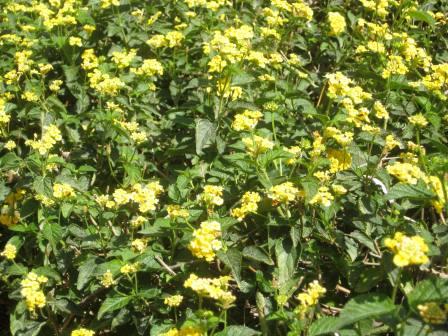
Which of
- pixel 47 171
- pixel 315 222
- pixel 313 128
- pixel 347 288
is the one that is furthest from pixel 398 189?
pixel 47 171

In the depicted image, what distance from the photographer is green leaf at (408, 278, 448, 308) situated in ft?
6.16

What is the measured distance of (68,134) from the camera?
331 centimetres

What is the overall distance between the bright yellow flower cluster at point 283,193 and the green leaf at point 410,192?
0.39 metres

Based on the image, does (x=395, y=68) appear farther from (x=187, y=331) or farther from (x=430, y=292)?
(x=187, y=331)

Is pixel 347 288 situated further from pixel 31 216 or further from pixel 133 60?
pixel 133 60

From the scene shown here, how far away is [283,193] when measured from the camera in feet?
7.79

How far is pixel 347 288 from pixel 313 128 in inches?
38.3

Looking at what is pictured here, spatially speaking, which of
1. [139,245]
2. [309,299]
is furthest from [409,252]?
[139,245]

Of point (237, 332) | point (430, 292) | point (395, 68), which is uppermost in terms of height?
point (395, 68)

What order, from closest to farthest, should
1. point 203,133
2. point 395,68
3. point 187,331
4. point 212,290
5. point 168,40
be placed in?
point 212,290, point 187,331, point 203,133, point 395,68, point 168,40

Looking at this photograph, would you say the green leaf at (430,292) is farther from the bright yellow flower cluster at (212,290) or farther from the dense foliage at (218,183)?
the bright yellow flower cluster at (212,290)

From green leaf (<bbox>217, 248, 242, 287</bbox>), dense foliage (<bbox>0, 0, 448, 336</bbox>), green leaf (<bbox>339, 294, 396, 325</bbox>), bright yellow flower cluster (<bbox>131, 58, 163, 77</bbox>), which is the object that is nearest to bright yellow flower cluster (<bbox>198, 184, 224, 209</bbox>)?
dense foliage (<bbox>0, 0, 448, 336</bbox>)

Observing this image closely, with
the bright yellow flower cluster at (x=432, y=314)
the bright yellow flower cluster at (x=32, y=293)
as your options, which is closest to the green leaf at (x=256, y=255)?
the bright yellow flower cluster at (x=432, y=314)

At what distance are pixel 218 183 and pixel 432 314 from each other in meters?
1.37
